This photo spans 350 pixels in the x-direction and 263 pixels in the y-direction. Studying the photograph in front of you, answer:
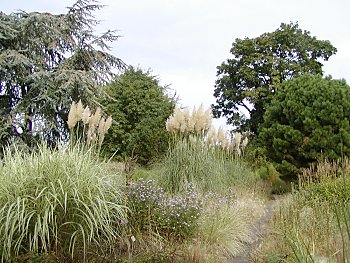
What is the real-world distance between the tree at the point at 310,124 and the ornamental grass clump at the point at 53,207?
242 inches

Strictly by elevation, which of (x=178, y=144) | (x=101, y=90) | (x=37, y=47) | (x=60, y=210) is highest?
(x=37, y=47)

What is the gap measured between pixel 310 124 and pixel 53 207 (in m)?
6.97

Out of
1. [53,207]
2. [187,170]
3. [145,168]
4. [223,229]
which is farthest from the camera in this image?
[145,168]

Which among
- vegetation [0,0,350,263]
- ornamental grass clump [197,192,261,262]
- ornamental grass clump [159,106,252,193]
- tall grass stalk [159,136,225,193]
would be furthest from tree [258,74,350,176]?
ornamental grass clump [197,192,261,262]

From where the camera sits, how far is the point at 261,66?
23.0m

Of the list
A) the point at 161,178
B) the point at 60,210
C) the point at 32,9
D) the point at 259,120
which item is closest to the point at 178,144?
the point at 161,178

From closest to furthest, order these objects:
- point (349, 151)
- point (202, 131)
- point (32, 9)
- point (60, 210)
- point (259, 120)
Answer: point (60, 210)
point (202, 131)
point (349, 151)
point (32, 9)
point (259, 120)

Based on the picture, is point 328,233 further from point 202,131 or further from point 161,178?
point 202,131

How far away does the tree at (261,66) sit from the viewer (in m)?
22.4

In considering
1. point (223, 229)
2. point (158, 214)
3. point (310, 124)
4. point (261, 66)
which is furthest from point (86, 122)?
point (261, 66)

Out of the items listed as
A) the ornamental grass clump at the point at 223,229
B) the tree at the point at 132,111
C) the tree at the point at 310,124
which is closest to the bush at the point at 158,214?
the ornamental grass clump at the point at 223,229

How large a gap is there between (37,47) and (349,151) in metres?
8.43

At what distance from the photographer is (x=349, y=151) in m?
9.15

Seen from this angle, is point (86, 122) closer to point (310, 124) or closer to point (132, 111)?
point (310, 124)
